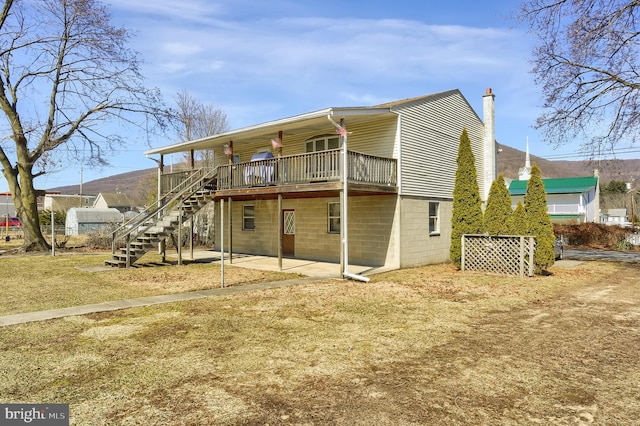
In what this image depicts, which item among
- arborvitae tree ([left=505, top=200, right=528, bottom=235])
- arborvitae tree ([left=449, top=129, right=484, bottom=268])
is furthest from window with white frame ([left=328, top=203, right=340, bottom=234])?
arborvitae tree ([left=505, top=200, right=528, bottom=235])

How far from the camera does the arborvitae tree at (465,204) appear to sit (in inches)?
562

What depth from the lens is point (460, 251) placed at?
14.4 m

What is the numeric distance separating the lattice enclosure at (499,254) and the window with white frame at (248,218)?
400 inches

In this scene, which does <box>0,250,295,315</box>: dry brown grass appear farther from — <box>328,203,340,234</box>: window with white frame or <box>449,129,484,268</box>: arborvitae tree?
<box>449,129,484,268</box>: arborvitae tree

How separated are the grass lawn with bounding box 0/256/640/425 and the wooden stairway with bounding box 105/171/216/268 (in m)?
5.20

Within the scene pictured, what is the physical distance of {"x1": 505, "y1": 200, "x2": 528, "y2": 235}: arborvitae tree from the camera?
43.0ft

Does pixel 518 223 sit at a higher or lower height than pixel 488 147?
lower

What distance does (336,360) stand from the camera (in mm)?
5184

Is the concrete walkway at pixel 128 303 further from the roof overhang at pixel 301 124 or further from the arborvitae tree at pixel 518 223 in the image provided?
the arborvitae tree at pixel 518 223

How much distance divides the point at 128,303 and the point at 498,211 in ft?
36.5

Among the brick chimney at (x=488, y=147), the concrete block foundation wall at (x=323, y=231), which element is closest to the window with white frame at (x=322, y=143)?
the concrete block foundation wall at (x=323, y=231)

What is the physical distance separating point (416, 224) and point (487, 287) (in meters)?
4.96

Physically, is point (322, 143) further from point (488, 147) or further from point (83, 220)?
point (83, 220)

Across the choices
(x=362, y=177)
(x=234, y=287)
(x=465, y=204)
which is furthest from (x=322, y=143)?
(x=234, y=287)
